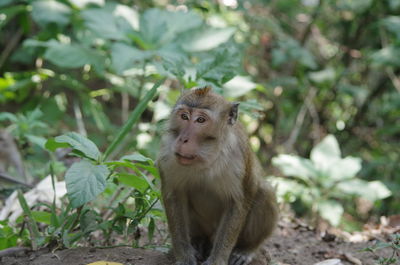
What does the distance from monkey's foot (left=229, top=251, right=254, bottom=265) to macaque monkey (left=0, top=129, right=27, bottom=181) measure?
3.18m

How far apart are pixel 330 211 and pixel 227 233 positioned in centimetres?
250

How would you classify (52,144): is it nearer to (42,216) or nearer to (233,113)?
(42,216)

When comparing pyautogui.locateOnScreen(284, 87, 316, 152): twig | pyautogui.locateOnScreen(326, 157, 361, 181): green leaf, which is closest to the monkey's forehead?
pyautogui.locateOnScreen(326, 157, 361, 181): green leaf

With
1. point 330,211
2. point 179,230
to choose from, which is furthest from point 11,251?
point 330,211

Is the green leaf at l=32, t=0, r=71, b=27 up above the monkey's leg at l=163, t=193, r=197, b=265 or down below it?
above

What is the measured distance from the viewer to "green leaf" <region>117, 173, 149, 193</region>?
365 cm

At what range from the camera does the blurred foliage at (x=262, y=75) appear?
20.2 feet

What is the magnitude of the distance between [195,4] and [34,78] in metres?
2.57

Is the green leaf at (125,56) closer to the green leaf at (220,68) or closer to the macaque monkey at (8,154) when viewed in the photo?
the green leaf at (220,68)

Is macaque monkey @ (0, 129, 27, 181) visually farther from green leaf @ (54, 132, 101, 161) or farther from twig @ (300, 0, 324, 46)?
twig @ (300, 0, 324, 46)

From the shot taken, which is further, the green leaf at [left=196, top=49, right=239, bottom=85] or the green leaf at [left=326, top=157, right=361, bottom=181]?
the green leaf at [left=326, top=157, right=361, bottom=181]

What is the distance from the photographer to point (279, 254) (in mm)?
4691

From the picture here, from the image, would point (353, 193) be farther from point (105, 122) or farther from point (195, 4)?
point (105, 122)

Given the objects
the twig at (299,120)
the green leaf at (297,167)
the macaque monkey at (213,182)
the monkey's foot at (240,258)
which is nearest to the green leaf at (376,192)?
the green leaf at (297,167)
